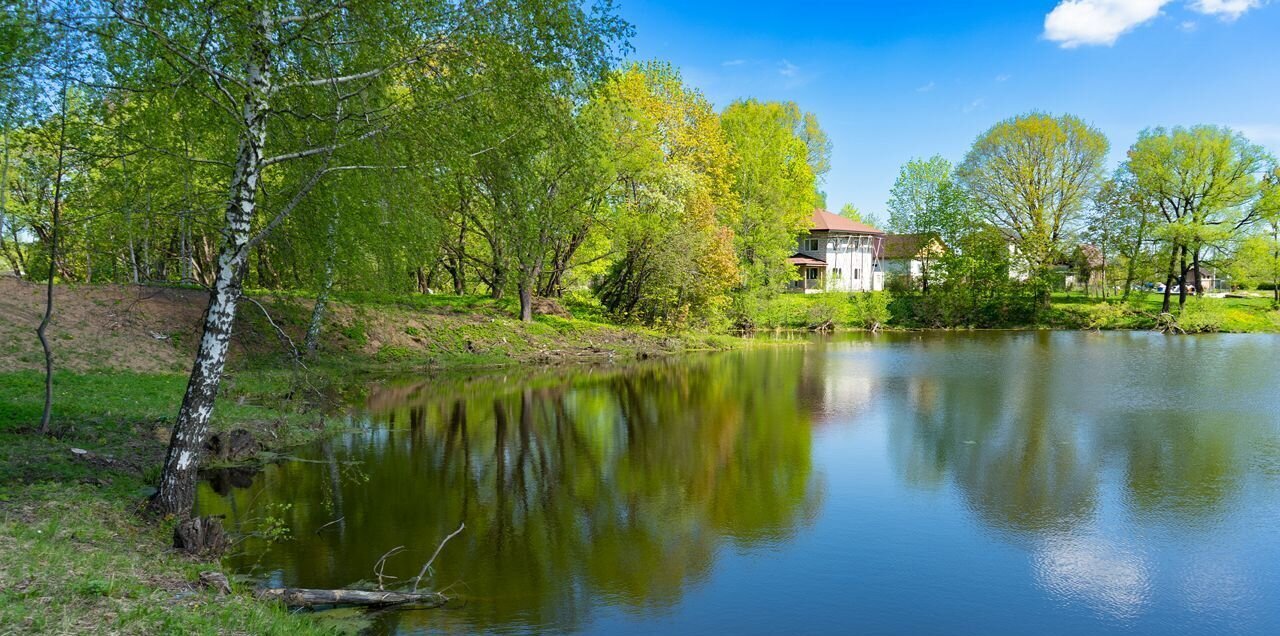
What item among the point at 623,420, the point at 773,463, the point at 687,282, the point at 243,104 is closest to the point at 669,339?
the point at 687,282

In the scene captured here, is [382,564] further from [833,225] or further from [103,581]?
[833,225]

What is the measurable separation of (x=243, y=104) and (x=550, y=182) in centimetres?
2326

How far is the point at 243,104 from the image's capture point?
9.16 meters

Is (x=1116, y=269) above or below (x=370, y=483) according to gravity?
above

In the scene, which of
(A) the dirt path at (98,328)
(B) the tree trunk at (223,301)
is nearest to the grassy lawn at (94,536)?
(B) the tree trunk at (223,301)

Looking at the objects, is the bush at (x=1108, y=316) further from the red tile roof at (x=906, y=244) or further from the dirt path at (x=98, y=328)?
the dirt path at (x=98, y=328)

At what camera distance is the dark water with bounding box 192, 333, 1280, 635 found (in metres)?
8.24

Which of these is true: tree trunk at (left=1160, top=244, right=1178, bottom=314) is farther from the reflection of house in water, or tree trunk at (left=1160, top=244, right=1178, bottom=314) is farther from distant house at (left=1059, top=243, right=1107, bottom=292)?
the reflection of house in water

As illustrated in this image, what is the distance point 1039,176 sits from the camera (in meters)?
60.1

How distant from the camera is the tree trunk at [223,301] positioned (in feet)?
29.5

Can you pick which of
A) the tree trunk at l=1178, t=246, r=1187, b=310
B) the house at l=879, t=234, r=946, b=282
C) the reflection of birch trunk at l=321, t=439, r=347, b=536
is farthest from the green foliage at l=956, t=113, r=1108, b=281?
the reflection of birch trunk at l=321, t=439, r=347, b=536

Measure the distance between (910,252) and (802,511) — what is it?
58.9 m

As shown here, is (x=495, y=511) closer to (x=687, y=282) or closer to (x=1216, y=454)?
(x=1216, y=454)

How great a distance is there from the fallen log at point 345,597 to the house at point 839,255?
6737 cm
